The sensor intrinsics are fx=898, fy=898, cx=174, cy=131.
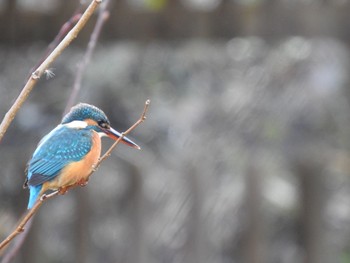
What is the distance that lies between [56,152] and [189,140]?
2.09m

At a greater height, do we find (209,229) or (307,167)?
(307,167)

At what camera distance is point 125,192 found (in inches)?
168

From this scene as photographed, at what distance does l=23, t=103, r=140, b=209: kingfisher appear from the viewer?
240cm

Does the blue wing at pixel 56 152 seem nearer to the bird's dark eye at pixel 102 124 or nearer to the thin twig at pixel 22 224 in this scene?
the bird's dark eye at pixel 102 124

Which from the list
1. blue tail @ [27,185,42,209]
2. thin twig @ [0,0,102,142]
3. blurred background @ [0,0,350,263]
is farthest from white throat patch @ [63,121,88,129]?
blurred background @ [0,0,350,263]

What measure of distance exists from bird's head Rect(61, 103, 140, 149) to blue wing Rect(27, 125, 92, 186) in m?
0.03

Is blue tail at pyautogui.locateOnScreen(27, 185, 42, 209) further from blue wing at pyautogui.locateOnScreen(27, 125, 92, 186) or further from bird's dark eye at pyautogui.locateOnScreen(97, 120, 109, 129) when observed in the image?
bird's dark eye at pyautogui.locateOnScreen(97, 120, 109, 129)

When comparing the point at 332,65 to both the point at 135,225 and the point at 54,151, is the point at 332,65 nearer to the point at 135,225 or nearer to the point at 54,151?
the point at 135,225

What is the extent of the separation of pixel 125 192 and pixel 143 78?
97 centimetres

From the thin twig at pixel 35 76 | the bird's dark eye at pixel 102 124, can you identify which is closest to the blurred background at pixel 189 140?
the bird's dark eye at pixel 102 124

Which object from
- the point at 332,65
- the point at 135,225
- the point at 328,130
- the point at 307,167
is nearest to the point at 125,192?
the point at 135,225

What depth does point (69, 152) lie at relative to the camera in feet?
8.30

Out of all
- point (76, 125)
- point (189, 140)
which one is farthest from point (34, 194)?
point (189, 140)

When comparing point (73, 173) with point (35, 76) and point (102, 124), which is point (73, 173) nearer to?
point (102, 124)
